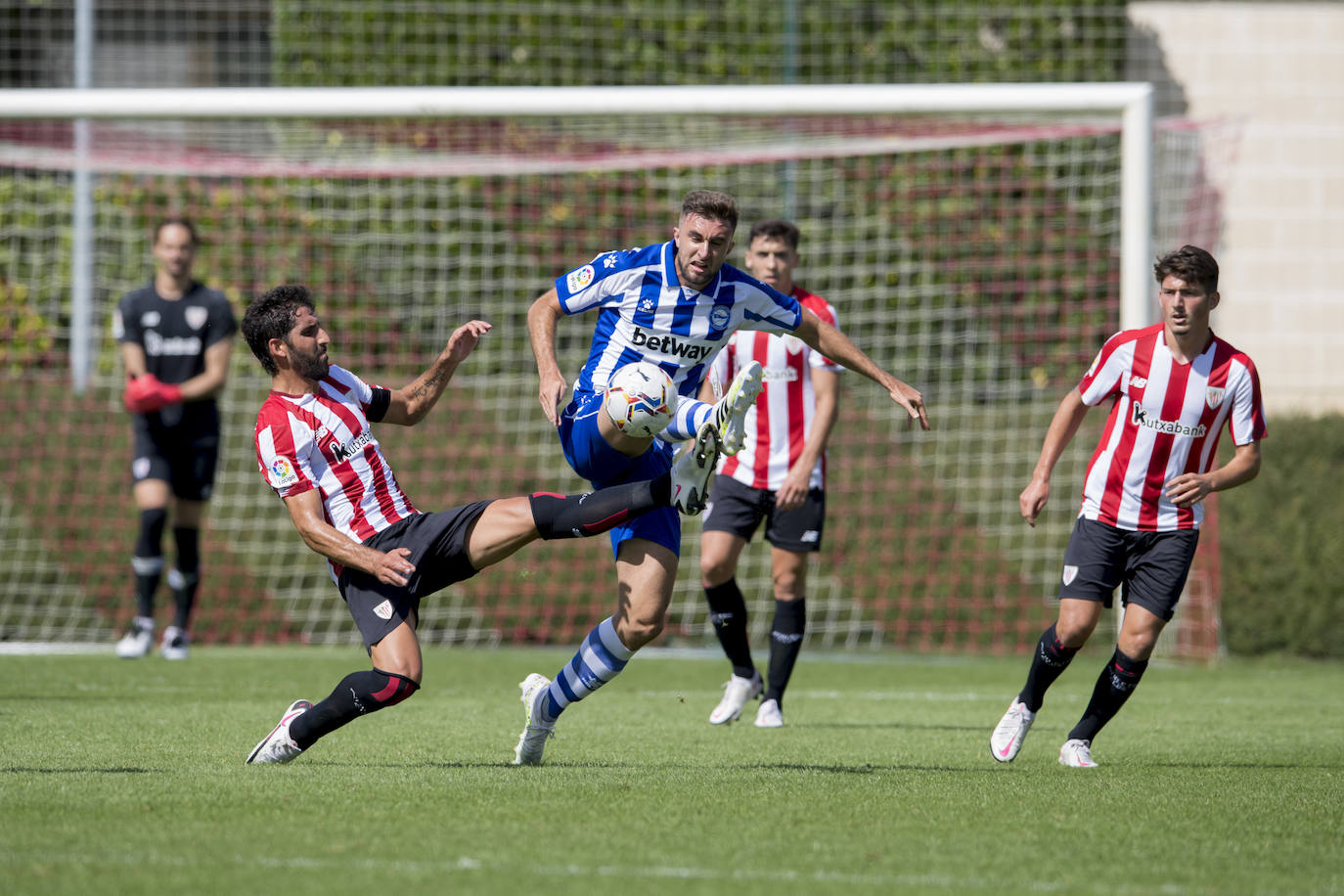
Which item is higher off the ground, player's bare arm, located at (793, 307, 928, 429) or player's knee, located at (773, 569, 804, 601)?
player's bare arm, located at (793, 307, 928, 429)

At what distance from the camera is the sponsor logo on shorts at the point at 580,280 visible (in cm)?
598

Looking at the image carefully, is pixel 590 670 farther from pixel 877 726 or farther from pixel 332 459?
pixel 877 726

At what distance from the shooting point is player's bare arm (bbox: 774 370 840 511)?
7.58 metres

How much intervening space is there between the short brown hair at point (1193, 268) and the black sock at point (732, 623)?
2.76 metres

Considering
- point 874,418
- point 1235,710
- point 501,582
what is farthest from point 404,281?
point 1235,710

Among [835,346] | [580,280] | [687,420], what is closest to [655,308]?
[580,280]

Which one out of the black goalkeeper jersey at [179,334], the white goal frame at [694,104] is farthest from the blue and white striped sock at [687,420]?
the black goalkeeper jersey at [179,334]

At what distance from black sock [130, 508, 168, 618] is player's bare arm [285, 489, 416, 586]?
504 centimetres

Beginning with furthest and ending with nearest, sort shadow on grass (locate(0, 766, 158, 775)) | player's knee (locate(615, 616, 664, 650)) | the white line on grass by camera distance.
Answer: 1. player's knee (locate(615, 616, 664, 650))
2. shadow on grass (locate(0, 766, 158, 775))
3. the white line on grass

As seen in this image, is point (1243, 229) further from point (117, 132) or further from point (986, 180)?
point (117, 132)

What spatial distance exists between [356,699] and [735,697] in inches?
105

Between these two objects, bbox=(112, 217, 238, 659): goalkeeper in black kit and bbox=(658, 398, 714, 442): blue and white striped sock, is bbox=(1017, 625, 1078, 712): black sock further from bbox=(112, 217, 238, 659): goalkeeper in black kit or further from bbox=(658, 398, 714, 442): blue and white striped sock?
bbox=(112, 217, 238, 659): goalkeeper in black kit

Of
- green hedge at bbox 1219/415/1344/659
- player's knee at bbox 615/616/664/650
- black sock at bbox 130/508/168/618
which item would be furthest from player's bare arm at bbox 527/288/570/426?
green hedge at bbox 1219/415/1344/659

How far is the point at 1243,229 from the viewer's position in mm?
15070
